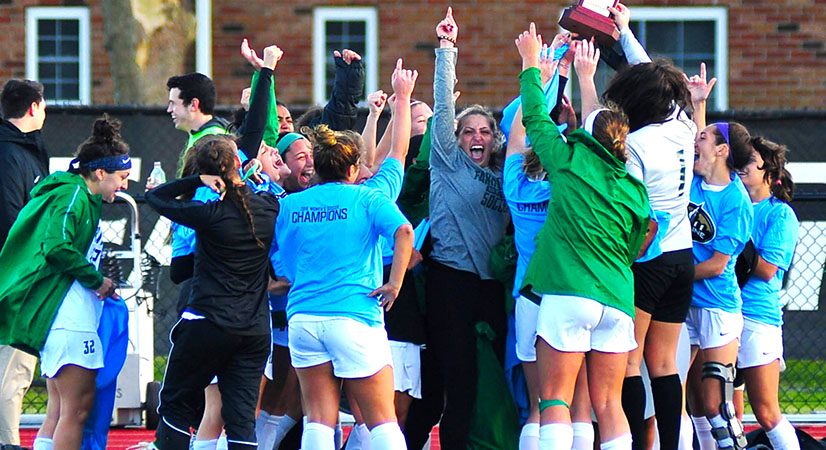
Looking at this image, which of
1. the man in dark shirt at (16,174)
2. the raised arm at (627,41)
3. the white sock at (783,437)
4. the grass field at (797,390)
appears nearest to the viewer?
the raised arm at (627,41)

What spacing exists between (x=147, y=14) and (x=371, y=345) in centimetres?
898

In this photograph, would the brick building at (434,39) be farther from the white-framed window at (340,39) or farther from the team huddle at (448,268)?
the team huddle at (448,268)

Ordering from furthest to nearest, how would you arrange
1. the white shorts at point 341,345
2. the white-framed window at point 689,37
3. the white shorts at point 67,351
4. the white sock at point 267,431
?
the white-framed window at point 689,37 → the white sock at point 267,431 → the white shorts at point 67,351 → the white shorts at point 341,345

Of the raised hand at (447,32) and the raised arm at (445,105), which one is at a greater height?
the raised hand at (447,32)

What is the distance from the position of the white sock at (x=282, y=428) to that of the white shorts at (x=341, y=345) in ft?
3.58

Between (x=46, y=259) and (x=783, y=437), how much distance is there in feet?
12.5

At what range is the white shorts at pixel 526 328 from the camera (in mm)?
6109

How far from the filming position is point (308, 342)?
19.2 feet

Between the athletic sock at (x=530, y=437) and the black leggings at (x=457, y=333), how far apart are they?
0.28 meters

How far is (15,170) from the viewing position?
734 cm

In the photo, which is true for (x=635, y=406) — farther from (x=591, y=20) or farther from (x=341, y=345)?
(x=591, y=20)

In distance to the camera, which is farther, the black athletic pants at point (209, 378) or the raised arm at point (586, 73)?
the raised arm at point (586, 73)

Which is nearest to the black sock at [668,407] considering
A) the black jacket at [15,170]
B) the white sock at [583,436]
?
the white sock at [583,436]

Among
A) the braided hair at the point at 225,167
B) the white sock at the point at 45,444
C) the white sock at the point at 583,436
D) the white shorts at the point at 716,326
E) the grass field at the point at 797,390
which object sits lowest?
the grass field at the point at 797,390
